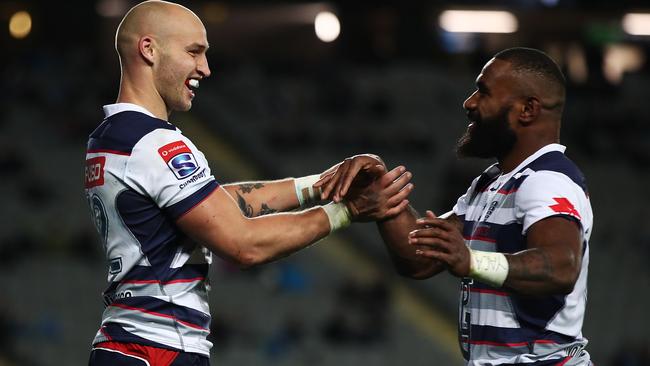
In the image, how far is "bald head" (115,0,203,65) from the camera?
417cm

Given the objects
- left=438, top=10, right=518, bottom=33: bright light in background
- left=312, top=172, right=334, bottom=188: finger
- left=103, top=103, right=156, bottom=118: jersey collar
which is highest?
left=438, top=10, right=518, bottom=33: bright light in background

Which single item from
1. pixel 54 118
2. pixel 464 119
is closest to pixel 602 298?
pixel 464 119

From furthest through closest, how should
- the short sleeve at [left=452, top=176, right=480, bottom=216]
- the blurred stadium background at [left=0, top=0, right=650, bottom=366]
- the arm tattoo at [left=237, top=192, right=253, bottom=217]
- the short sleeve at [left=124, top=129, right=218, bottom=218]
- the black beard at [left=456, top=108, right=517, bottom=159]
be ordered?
the blurred stadium background at [left=0, top=0, right=650, bottom=366], the arm tattoo at [left=237, top=192, right=253, bottom=217], the short sleeve at [left=452, top=176, right=480, bottom=216], the black beard at [left=456, top=108, right=517, bottom=159], the short sleeve at [left=124, top=129, right=218, bottom=218]

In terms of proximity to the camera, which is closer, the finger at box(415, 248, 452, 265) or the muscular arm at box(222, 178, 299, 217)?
the finger at box(415, 248, 452, 265)

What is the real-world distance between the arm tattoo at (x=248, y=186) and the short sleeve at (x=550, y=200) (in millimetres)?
1375

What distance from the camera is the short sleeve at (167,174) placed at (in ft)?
12.8

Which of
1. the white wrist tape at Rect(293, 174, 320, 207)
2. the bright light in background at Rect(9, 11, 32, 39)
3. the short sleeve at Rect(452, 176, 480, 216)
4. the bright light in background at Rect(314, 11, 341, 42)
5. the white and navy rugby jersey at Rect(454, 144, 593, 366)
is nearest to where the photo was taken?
the white and navy rugby jersey at Rect(454, 144, 593, 366)

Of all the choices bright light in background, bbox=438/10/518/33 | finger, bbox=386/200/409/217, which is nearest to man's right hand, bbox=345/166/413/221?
finger, bbox=386/200/409/217

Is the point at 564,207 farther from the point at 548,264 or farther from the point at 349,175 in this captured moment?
the point at 349,175

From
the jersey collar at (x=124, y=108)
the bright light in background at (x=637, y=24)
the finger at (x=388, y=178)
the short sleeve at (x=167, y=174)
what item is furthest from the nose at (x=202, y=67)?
the bright light in background at (x=637, y=24)

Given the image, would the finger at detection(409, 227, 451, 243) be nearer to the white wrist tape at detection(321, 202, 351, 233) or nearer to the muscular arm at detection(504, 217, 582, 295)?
the muscular arm at detection(504, 217, 582, 295)

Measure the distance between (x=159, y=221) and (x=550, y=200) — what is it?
5.04 feet

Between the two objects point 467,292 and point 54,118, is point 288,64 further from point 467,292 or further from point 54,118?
point 467,292

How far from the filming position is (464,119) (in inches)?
683
